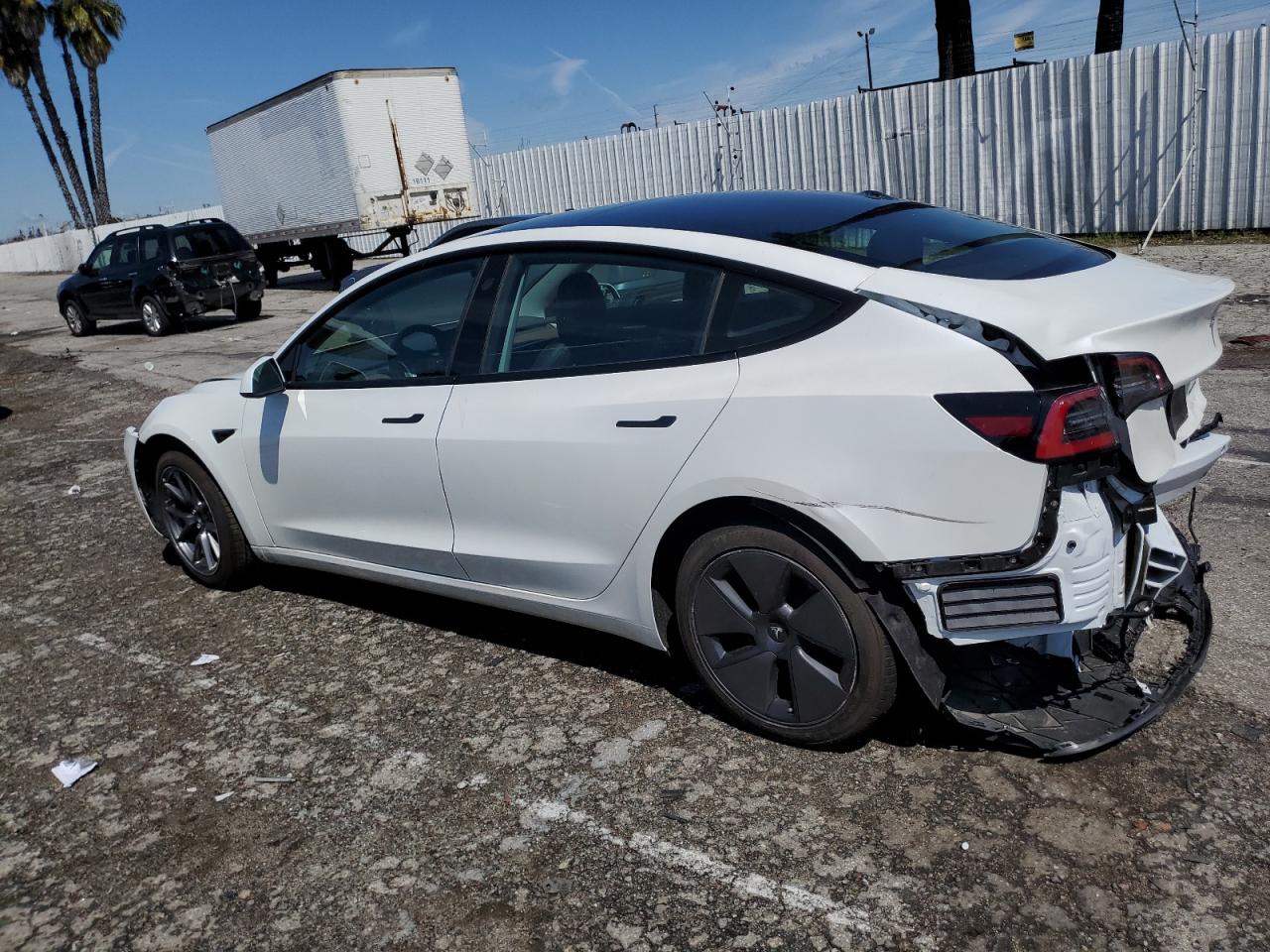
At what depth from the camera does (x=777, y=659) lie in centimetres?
321

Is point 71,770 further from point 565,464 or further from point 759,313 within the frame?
point 759,313

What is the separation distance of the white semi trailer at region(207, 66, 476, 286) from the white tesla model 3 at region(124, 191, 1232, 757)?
17005 millimetres

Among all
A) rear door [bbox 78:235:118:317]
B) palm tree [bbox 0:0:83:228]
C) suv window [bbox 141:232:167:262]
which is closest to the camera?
suv window [bbox 141:232:167:262]

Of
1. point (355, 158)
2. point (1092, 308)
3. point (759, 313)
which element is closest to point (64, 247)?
point (355, 158)

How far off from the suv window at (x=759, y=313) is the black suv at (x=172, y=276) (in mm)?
15716

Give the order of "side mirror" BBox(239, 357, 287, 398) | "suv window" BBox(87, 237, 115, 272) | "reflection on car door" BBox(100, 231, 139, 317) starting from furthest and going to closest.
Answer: "suv window" BBox(87, 237, 115, 272) < "reflection on car door" BBox(100, 231, 139, 317) < "side mirror" BBox(239, 357, 287, 398)

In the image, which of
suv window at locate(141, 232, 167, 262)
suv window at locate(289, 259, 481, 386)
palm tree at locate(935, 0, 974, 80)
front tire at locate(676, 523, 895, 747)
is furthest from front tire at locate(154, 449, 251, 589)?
palm tree at locate(935, 0, 974, 80)

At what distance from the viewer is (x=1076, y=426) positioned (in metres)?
2.69

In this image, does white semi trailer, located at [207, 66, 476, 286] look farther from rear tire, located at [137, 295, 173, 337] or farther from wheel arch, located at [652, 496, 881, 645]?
wheel arch, located at [652, 496, 881, 645]

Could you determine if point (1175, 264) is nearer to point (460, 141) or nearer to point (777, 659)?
point (777, 659)

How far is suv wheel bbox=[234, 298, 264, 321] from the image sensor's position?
18.0m

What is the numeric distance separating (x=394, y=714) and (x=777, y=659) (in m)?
1.45

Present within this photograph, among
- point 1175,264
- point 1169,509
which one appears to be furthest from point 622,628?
point 1175,264

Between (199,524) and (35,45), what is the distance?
153ft
